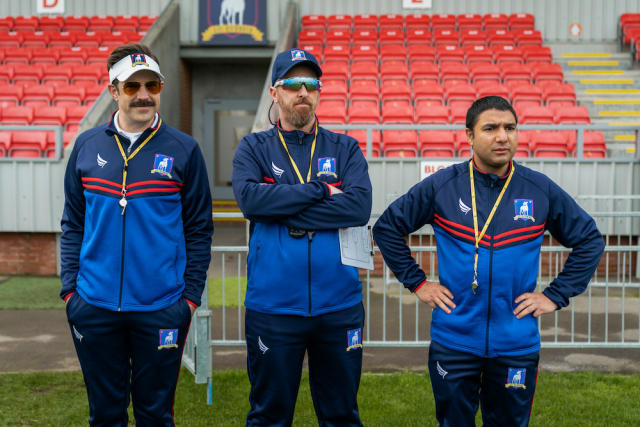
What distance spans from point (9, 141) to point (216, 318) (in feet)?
19.1

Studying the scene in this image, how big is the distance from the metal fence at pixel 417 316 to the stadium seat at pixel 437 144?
1586 mm

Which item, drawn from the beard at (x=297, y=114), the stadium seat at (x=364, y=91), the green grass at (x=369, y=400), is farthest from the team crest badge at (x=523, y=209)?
the stadium seat at (x=364, y=91)

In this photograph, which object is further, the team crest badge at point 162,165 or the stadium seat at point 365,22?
the stadium seat at point 365,22

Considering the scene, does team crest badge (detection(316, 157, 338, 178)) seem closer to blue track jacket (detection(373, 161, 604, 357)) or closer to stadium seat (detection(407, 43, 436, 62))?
blue track jacket (detection(373, 161, 604, 357))

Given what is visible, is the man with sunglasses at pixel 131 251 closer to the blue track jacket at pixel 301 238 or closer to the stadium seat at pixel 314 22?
the blue track jacket at pixel 301 238

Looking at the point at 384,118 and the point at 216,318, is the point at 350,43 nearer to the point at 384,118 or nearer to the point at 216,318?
the point at 384,118

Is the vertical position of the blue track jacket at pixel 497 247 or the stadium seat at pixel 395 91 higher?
the stadium seat at pixel 395 91

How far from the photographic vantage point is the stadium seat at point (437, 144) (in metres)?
9.98

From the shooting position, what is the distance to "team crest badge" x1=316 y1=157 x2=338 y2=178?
3007 mm

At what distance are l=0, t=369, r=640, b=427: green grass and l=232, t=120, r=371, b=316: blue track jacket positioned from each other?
5.08 feet

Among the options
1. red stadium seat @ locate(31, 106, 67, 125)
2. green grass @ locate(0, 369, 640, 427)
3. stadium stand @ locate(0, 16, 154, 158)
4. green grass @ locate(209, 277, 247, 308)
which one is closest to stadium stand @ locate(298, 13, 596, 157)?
green grass @ locate(209, 277, 247, 308)

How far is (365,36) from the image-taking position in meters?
15.7

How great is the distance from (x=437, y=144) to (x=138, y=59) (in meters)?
7.94

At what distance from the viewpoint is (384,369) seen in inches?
209
